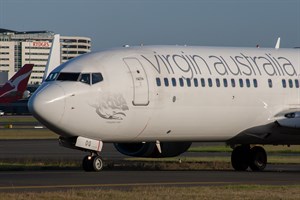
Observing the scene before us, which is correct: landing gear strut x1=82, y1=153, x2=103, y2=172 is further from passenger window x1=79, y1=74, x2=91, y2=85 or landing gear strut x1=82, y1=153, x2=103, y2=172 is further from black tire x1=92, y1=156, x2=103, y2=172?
passenger window x1=79, y1=74, x2=91, y2=85

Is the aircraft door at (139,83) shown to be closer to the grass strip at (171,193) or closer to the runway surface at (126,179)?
the runway surface at (126,179)

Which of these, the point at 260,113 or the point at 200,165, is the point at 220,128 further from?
the point at 200,165

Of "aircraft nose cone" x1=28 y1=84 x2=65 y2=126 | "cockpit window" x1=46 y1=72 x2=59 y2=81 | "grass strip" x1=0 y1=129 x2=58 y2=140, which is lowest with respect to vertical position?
"grass strip" x1=0 y1=129 x2=58 y2=140

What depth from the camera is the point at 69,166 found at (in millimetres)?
40031

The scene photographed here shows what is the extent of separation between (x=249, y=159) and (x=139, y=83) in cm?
688

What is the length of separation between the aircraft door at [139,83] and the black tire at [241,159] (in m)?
6.32

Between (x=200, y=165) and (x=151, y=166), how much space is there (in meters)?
2.07

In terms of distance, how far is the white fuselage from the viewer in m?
33.2

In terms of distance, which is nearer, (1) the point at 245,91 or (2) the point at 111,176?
(2) the point at 111,176

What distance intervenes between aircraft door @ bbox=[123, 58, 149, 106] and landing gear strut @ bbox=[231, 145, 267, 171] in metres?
6.32

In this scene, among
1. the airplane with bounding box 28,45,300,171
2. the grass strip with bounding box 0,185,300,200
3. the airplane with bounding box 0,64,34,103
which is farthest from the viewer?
the airplane with bounding box 0,64,34,103

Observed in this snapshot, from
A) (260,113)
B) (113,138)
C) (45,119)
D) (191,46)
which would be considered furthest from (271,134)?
(45,119)

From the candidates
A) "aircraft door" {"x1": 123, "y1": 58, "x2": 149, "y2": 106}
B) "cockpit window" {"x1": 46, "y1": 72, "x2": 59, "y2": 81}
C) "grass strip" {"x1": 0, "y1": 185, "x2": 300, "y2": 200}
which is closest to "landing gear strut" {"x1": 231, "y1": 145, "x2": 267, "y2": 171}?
"aircraft door" {"x1": 123, "y1": 58, "x2": 149, "y2": 106}

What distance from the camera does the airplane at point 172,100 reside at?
33.4m
